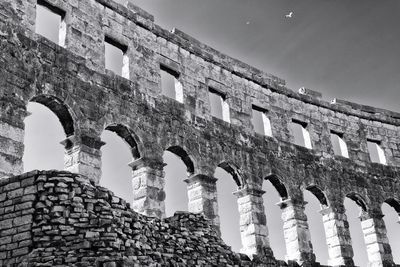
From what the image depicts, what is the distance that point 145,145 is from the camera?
1472 centimetres

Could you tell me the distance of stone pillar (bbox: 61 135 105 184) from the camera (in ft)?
42.0

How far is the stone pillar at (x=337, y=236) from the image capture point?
18328mm

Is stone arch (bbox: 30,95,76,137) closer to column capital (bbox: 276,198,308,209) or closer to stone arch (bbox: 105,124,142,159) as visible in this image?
stone arch (bbox: 105,124,142,159)

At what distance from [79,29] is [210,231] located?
7.17m

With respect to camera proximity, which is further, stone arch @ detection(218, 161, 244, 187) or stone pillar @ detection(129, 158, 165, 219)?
stone arch @ detection(218, 161, 244, 187)

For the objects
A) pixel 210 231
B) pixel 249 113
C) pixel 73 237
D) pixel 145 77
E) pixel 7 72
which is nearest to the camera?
pixel 73 237

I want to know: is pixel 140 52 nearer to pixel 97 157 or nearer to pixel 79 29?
pixel 79 29

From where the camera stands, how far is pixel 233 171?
17219mm

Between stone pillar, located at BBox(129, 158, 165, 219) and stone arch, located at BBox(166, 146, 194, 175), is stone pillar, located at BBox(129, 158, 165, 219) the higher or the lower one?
the lower one

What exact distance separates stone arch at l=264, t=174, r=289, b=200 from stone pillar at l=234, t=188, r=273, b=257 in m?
1.21

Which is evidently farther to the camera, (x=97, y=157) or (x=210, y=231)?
(x=97, y=157)

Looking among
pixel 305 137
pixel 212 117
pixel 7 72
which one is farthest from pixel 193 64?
pixel 7 72

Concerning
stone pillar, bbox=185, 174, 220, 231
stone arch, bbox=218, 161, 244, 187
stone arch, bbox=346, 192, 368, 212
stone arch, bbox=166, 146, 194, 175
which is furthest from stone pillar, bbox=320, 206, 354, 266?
stone arch, bbox=166, 146, 194, 175

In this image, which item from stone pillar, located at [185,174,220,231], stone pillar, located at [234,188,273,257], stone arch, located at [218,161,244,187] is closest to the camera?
stone pillar, located at [185,174,220,231]
